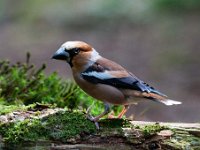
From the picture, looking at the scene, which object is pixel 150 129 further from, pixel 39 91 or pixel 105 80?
pixel 39 91

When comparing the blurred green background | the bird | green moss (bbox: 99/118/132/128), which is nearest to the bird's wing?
the bird

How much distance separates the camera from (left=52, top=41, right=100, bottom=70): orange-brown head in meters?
5.91

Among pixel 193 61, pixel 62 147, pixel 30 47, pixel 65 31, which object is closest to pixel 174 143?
pixel 62 147

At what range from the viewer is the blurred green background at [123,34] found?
1599 centimetres

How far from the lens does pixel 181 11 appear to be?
67.1 ft

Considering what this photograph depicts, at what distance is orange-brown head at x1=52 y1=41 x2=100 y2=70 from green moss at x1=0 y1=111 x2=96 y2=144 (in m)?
0.60

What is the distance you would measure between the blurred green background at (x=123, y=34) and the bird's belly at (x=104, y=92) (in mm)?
8666

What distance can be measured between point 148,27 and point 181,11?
5.00 ft

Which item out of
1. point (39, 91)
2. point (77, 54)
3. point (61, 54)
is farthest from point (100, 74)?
point (39, 91)

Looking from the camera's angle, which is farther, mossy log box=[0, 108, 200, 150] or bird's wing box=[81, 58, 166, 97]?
bird's wing box=[81, 58, 166, 97]

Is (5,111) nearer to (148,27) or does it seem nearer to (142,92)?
(142,92)

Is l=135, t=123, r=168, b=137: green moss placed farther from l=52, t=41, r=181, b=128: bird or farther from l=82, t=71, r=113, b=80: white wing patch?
l=82, t=71, r=113, b=80: white wing patch

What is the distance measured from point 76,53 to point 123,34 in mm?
13913

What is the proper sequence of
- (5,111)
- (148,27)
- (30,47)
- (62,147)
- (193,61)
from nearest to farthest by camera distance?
(62,147)
(5,111)
(193,61)
(30,47)
(148,27)
